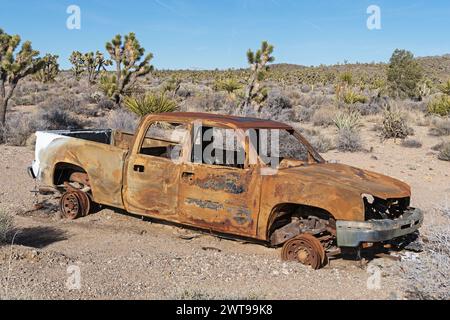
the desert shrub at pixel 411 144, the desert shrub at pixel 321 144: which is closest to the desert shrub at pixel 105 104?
the desert shrub at pixel 321 144

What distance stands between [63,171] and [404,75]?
1189 inches

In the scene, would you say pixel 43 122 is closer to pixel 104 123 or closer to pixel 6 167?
pixel 104 123

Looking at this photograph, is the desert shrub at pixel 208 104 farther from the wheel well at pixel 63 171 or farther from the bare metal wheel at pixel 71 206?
the bare metal wheel at pixel 71 206

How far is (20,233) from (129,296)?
314 centimetres

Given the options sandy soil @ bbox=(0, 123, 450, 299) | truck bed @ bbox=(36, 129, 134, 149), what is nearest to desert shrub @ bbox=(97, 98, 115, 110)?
truck bed @ bbox=(36, 129, 134, 149)

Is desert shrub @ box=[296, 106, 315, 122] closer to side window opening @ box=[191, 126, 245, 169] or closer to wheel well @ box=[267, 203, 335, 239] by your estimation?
side window opening @ box=[191, 126, 245, 169]

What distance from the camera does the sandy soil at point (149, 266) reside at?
4820mm

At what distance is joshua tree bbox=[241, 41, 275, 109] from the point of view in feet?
72.4

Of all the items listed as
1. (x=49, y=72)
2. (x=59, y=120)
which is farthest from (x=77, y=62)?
(x=59, y=120)

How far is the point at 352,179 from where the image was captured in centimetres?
617

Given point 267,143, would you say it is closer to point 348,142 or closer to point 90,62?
point 348,142

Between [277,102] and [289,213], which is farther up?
[277,102]
